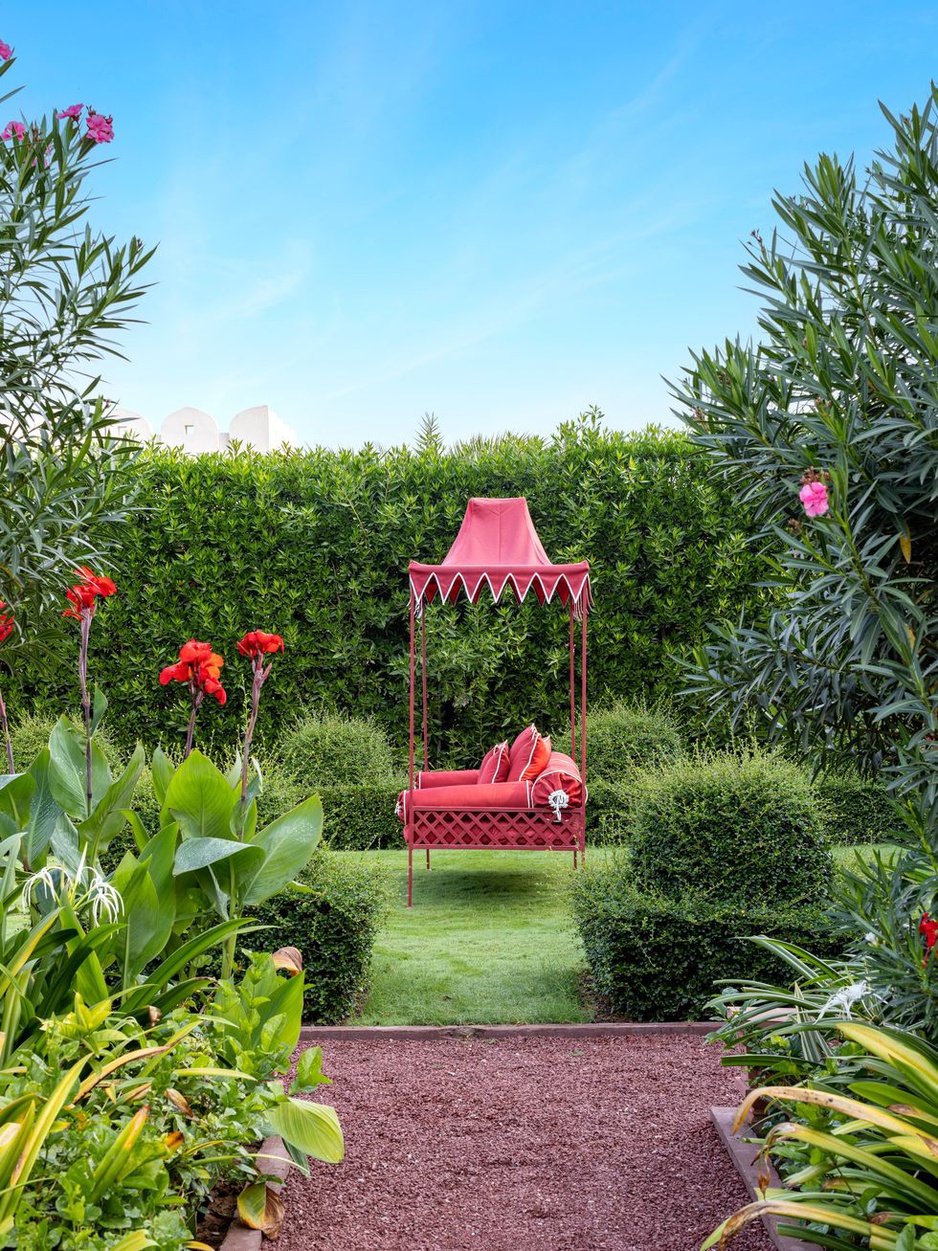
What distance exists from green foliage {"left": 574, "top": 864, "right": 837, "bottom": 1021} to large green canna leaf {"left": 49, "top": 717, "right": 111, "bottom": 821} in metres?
2.33

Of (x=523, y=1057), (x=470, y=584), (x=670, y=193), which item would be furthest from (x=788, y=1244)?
(x=670, y=193)

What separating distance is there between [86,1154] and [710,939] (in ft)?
10.2

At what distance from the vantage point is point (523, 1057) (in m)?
3.90

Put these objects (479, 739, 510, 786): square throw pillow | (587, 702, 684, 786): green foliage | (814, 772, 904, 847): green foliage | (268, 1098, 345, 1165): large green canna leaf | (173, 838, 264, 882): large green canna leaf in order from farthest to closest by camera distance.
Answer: (587, 702, 684, 786): green foliage
(814, 772, 904, 847): green foliage
(479, 739, 510, 786): square throw pillow
(173, 838, 264, 882): large green canna leaf
(268, 1098, 345, 1165): large green canna leaf

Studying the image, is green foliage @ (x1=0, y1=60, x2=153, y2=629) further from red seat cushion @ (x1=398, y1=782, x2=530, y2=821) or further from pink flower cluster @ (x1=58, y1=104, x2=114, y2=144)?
red seat cushion @ (x1=398, y1=782, x2=530, y2=821)

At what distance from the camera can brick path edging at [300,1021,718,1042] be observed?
164 inches

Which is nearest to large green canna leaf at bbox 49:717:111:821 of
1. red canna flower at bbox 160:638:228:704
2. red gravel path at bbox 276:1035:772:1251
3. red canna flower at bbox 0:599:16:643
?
red canna flower at bbox 160:638:228:704

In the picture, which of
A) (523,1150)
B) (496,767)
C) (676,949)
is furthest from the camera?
(496,767)

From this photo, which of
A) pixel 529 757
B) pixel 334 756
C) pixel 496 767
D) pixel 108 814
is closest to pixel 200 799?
pixel 108 814

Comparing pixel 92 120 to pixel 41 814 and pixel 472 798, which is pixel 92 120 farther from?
pixel 472 798

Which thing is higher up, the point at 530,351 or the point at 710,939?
the point at 530,351

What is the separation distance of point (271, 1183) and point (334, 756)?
641 centimetres

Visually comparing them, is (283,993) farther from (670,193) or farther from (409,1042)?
(670,193)

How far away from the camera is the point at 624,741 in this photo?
8906 mm
